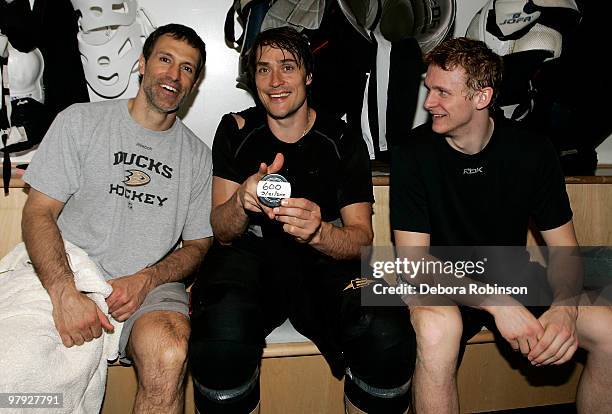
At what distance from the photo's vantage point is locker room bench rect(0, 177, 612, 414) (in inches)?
67.4

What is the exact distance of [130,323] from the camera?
1463mm

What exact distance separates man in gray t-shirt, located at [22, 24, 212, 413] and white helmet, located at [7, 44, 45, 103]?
0.56 meters

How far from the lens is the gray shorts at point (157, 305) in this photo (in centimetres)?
146

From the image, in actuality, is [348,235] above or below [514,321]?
above

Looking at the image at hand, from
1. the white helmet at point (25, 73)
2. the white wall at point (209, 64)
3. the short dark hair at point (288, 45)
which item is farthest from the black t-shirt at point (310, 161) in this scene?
the white helmet at point (25, 73)

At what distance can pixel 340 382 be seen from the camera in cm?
182

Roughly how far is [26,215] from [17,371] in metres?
0.54

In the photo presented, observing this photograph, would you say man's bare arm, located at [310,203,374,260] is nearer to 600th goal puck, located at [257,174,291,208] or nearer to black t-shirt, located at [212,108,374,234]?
black t-shirt, located at [212,108,374,234]

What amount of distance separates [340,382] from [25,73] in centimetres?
181

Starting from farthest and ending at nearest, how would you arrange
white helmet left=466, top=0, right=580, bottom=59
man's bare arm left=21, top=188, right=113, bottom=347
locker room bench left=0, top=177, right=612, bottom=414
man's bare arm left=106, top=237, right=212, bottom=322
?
1. white helmet left=466, top=0, right=580, bottom=59
2. locker room bench left=0, top=177, right=612, bottom=414
3. man's bare arm left=106, top=237, right=212, bottom=322
4. man's bare arm left=21, top=188, right=113, bottom=347

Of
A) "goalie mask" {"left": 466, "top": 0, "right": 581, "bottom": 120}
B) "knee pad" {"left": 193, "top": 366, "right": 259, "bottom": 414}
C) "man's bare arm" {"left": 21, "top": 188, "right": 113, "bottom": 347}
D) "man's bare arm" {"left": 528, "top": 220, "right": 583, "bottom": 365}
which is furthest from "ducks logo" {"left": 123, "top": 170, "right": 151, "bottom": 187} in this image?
"goalie mask" {"left": 466, "top": 0, "right": 581, "bottom": 120}

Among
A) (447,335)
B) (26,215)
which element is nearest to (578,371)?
(447,335)

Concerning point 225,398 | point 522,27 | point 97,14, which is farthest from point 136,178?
point 522,27

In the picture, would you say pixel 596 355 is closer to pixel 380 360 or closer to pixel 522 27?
pixel 380 360
